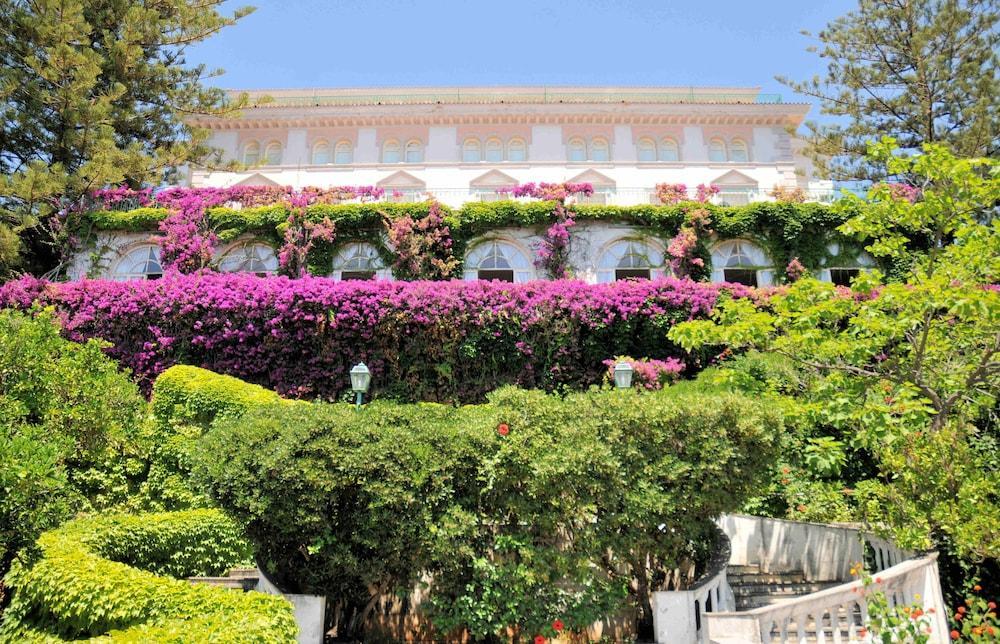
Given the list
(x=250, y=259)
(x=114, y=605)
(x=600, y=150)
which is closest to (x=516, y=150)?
(x=600, y=150)

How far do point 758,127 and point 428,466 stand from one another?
83.9 feet

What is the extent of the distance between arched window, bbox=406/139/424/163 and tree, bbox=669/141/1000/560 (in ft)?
65.8

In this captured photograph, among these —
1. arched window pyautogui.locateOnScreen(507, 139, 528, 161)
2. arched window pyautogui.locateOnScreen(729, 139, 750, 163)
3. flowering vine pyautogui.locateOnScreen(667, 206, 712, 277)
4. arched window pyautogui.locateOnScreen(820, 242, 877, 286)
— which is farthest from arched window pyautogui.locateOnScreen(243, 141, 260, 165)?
arched window pyautogui.locateOnScreen(820, 242, 877, 286)

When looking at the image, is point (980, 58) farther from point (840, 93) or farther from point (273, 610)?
point (273, 610)

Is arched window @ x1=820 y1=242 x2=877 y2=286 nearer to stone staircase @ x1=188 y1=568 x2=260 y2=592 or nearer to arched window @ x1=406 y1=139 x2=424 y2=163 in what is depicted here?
arched window @ x1=406 y1=139 x2=424 y2=163

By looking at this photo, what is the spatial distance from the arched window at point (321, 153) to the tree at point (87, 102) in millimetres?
4487

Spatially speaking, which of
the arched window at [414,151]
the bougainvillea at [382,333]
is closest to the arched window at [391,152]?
the arched window at [414,151]

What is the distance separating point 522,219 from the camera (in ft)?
71.7

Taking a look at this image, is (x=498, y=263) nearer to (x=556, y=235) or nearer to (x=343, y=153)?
(x=556, y=235)

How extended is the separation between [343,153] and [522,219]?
10439mm

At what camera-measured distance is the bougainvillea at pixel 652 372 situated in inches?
635

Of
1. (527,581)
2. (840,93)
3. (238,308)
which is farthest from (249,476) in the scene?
(840,93)

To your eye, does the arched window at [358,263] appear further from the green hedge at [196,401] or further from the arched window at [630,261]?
the green hedge at [196,401]

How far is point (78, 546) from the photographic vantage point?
8.16 metres
